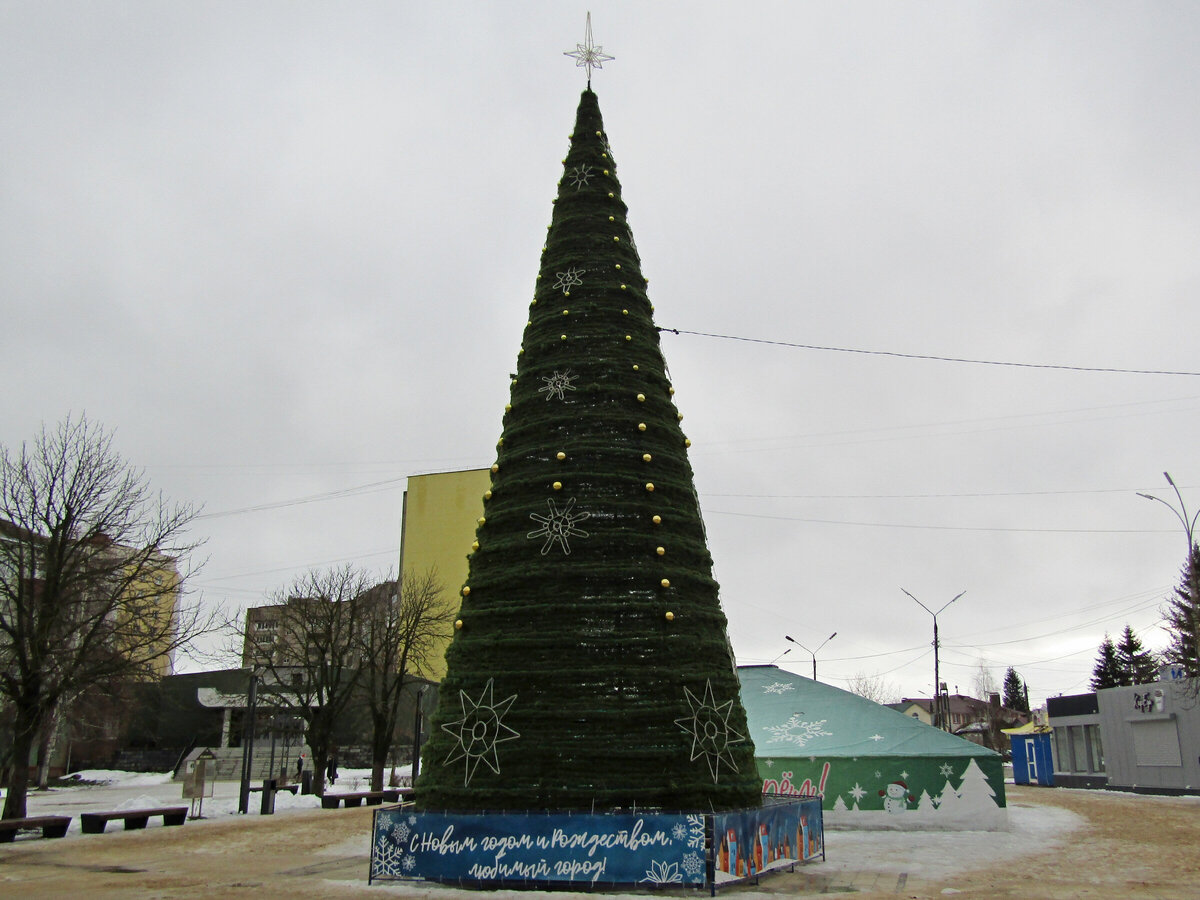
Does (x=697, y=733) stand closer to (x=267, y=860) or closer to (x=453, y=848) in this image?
(x=453, y=848)

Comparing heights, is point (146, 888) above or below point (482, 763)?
below

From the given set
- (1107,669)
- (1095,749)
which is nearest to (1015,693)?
(1107,669)

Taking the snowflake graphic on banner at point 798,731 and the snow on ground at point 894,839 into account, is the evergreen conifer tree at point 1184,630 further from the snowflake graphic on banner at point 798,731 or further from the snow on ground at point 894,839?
the snowflake graphic on banner at point 798,731

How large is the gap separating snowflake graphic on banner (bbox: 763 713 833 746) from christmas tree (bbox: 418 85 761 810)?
35.5 feet

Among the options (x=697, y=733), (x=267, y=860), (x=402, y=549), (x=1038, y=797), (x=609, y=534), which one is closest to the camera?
(x=697, y=733)

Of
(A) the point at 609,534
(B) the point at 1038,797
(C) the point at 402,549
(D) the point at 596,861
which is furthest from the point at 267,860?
(C) the point at 402,549

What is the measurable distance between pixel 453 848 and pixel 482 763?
1.00 m

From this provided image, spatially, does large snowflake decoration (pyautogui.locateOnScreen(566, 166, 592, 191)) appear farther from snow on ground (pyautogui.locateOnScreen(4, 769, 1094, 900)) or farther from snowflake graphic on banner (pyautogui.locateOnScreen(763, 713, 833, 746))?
snowflake graphic on banner (pyautogui.locateOnScreen(763, 713, 833, 746))

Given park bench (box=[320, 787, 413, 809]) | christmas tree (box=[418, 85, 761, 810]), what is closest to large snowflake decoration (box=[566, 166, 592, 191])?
christmas tree (box=[418, 85, 761, 810])

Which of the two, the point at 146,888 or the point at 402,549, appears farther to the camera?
the point at 402,549

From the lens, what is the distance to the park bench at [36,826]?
55.7 feet

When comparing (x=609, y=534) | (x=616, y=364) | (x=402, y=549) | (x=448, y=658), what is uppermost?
(x=402, y=549)

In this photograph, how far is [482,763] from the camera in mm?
10984

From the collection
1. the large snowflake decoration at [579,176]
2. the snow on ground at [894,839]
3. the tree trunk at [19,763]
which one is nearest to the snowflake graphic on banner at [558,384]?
the large snowflake decoration at [579,176]
